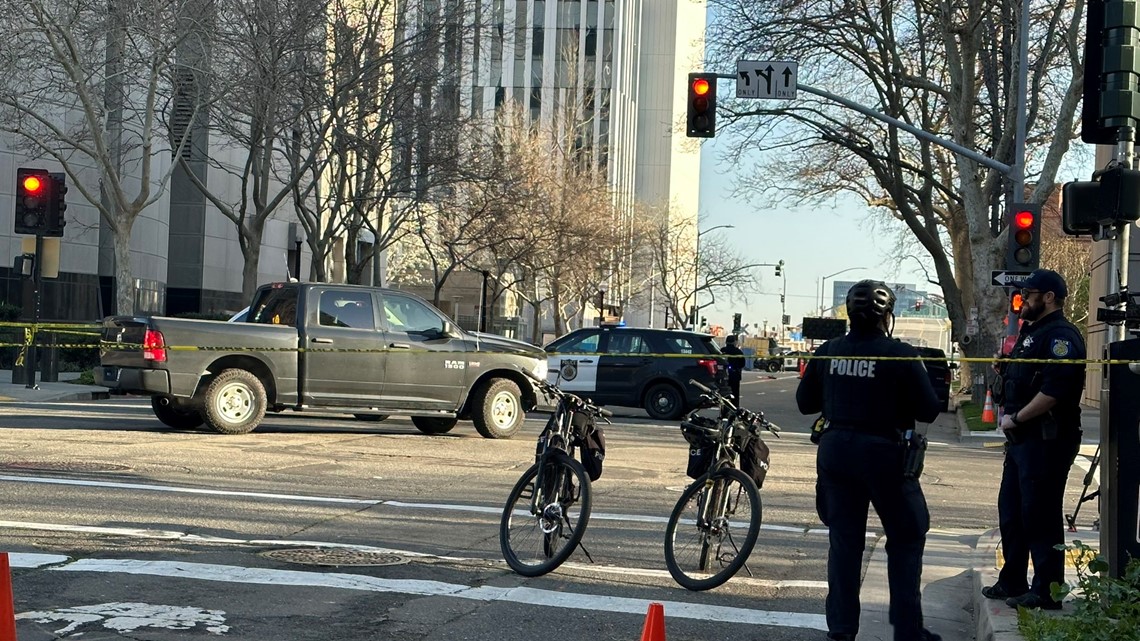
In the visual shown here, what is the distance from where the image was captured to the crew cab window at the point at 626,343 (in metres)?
26.8

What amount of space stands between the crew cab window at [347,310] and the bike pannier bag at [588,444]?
28.5 ft

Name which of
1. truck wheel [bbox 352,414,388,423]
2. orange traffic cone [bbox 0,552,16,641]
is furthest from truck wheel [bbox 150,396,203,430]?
orange traffic cone [bbox 0,552,16,641]

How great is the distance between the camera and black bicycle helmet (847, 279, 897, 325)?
21.7 feet

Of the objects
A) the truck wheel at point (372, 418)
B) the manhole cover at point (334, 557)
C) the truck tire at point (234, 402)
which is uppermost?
the truck tire at point (234, 402)

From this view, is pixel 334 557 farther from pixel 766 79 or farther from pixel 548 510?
pixel 766 79

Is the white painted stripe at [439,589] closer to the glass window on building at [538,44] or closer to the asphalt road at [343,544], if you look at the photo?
the asphalt road at [343,544]

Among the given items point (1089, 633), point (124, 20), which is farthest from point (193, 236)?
point (1089, 633)

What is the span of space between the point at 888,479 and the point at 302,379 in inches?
446

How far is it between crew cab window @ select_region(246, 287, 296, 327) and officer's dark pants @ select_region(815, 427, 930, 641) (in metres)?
11.3

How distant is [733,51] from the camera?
3259 centimetres

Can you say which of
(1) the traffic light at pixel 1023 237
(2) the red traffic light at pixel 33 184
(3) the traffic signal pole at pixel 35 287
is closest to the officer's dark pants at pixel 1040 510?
(1) the traffic light at pixel 1023 237

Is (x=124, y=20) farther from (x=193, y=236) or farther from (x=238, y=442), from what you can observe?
(x=193, y=236)

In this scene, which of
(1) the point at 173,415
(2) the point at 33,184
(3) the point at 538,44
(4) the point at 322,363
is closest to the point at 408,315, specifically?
(4) the point at 322,363

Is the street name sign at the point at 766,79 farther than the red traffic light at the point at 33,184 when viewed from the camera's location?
No
